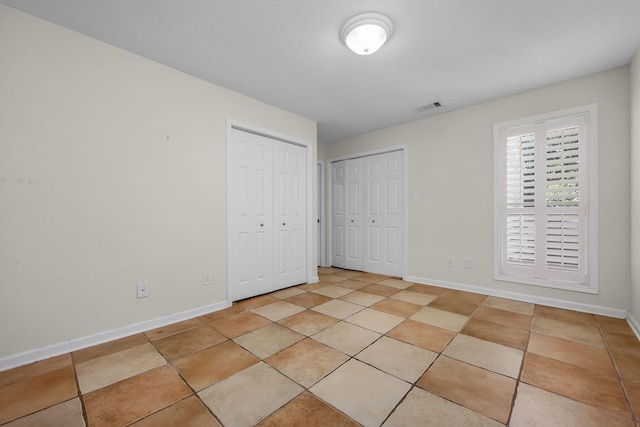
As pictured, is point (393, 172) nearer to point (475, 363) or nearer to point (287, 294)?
point (287, 294)

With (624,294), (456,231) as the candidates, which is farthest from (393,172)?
(624,294)

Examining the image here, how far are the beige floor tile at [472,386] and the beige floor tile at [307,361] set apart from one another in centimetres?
60

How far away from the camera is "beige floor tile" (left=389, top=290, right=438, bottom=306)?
125 inches

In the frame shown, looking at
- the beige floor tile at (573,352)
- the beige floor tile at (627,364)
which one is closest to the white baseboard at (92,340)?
the beige floor tile at (573,352)

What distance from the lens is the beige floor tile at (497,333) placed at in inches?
84.7

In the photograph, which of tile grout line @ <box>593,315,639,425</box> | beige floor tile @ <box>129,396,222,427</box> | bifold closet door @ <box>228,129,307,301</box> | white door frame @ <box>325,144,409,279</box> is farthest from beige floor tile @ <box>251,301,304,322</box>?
tile grout line @ <box>593,315,639,425</box>

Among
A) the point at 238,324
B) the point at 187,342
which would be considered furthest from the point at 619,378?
the point at 187,342

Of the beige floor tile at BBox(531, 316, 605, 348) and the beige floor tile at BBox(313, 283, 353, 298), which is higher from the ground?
Answer: the beige floor tile at BBox(531, 316, 605, 348)

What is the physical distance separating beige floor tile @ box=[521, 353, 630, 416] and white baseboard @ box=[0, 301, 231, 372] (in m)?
2.90

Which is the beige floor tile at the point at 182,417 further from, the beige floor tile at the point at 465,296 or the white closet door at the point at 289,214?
the beige floor tile at the point at 465,296

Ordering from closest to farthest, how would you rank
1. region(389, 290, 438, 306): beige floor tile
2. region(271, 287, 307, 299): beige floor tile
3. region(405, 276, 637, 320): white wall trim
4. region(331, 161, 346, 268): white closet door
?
1. region(405, 276, 637, 320): white wall trim
2. region(389, 290, 438, 306): beige floor tile
3. region(271, 287, 307, 299): beige floor tile
4. region(331, 161, 346, 268): white closet door

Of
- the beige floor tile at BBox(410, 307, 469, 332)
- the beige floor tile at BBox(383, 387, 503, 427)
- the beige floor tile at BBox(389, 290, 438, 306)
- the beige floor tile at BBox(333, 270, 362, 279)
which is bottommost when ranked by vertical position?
the beige floor tile at BBox(333, 270, 362, 279)

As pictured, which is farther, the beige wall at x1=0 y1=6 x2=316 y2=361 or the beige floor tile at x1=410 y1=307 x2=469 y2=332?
the beige floor tile at x1=410 y1=307 x2=469 y2=332

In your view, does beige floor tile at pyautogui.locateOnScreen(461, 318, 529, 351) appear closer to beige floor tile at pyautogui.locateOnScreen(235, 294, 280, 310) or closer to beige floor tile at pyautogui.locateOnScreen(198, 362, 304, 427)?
beige floor tile at pyautogui.locateOnScreen(198, 362, 304, 427)
